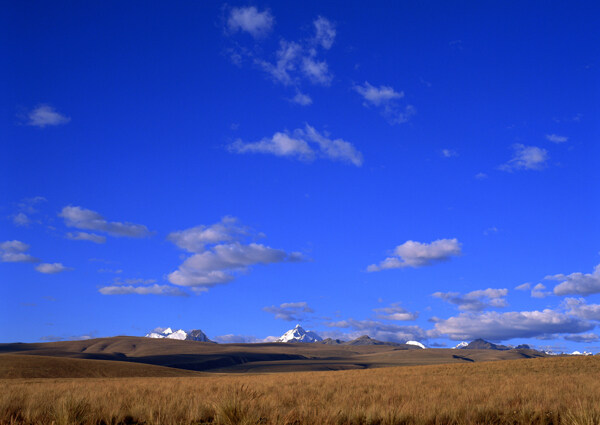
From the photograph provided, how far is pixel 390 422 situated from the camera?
11.8 m

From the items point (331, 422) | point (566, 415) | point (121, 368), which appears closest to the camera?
point (331, 422)

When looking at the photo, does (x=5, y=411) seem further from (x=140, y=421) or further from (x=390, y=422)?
(x=390, y=422)

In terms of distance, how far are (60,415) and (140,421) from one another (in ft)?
6.61

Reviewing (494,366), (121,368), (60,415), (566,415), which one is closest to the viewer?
(60,415)

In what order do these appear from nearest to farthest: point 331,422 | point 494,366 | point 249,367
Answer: point 331,422, point 494,366, point 249,367

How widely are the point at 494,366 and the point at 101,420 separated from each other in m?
46.0

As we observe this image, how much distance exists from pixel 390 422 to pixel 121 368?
3392 inches

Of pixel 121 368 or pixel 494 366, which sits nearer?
pixel 494 366

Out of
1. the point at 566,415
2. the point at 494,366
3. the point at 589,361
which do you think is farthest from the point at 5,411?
the point at 589,361

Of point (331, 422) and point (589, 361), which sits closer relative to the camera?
point (331, 422)

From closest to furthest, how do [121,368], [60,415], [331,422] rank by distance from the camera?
[60,415], [331,422], [121,368]

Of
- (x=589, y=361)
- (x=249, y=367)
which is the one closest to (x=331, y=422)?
(x=589, y=361)

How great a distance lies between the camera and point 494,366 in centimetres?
5056

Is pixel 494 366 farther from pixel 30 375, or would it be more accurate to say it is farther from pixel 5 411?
pixel 30 375
